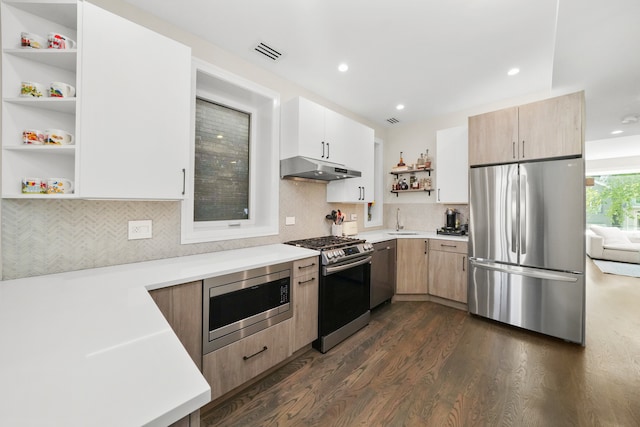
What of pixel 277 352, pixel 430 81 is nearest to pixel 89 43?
pixel 277 352

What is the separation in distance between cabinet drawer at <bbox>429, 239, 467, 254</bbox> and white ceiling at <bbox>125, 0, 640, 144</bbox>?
6.17ft

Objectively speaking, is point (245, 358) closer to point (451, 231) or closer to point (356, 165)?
point (356, 165)

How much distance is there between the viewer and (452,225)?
362cm

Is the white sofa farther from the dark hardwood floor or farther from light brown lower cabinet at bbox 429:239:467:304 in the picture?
light brown lower cabinet at bbox 429:239:467:304

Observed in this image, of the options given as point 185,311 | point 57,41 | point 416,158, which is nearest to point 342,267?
point 185,311

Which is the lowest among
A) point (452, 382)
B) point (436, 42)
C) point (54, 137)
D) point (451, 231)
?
point (452, 382)

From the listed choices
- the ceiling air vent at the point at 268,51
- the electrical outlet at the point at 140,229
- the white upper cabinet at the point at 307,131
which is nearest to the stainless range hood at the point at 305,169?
the white upper cabinet at the point at 307,131

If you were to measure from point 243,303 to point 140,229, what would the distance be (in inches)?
36.3

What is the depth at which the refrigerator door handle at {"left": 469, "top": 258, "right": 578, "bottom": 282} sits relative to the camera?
95.7 inches

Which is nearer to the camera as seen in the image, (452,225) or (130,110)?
(130,110)

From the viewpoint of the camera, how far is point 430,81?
2.88 meters

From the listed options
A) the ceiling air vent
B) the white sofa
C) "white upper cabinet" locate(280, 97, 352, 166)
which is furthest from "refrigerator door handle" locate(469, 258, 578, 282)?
the white sofa

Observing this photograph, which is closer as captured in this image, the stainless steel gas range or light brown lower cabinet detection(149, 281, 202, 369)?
light brown lower cabinet detection(149, 281, 202, 369)

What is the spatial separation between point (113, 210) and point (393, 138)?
158 inches
